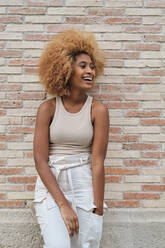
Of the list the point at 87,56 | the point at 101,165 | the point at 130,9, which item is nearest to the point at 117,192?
the point at 101,165

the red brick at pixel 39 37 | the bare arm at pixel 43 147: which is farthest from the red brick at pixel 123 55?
the bare arm at pixel 43 147

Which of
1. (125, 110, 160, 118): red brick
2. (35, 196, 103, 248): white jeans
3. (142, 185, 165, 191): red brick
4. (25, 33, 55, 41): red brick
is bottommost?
(35, 196, 103, 248): white jeans

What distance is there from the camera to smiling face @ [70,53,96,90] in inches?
89.4

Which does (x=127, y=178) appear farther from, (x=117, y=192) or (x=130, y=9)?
(x=130, y=9)

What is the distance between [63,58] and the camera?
7.43 ft

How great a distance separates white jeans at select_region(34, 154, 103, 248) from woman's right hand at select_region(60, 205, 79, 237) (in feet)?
0.12

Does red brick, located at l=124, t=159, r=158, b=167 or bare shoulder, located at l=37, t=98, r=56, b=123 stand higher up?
bare shoulder, located at l=37, t=98, r=56, b=123

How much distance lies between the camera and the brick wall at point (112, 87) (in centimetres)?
268

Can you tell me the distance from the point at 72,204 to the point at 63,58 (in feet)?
3.65

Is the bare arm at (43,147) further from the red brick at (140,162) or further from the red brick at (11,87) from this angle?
the red brick at (140,162)

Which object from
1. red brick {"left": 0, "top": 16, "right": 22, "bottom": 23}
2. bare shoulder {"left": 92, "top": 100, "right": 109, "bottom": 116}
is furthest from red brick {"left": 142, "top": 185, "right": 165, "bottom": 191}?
red brick {"left": 0, "top": 16, "right": 22, "bottom": 23}

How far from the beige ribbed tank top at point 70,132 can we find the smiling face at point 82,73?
0.19 m

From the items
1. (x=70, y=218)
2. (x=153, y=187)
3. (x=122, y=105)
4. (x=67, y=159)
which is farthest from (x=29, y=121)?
(x=153, y=187)

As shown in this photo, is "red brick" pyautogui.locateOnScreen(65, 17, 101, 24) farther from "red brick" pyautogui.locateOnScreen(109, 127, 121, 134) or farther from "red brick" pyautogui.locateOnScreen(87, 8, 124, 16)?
"red brick" pyautogui.locateOnScreen(109, 127, 121, 134)
